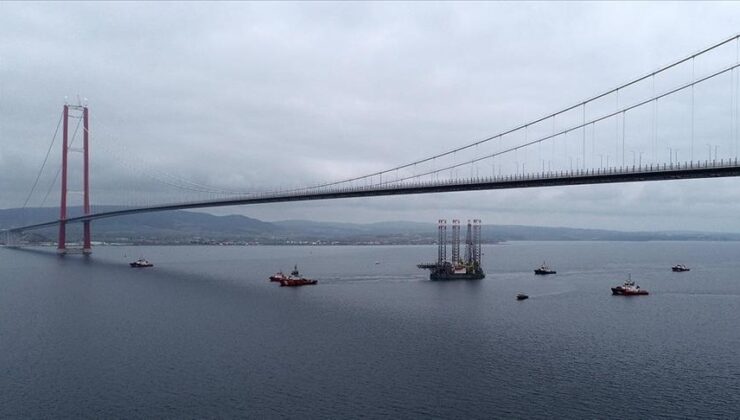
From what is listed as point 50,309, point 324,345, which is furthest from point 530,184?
point 50,309

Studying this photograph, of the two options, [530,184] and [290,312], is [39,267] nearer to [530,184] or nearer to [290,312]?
[290,312]

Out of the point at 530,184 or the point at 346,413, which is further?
the point at 530,184

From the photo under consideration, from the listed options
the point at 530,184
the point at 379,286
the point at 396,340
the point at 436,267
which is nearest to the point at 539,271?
the point at 436,267

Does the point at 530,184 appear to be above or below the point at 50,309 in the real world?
above

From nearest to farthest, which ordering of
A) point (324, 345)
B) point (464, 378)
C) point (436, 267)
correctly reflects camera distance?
point (464, 378) → point (324, 345) → point (436, 267)

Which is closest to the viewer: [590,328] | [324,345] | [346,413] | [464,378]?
[346,413]

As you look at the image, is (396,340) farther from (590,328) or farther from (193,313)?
(193,313)
